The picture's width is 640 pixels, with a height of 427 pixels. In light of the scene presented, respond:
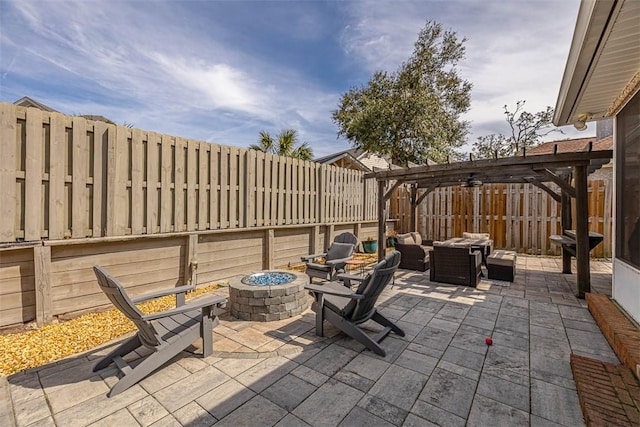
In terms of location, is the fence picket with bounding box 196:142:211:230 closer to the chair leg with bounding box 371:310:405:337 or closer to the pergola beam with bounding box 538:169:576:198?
the chair leg with bounding box 371:310:405:337

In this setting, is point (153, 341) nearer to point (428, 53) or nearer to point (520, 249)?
point (520, 249)

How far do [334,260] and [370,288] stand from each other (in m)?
2.42

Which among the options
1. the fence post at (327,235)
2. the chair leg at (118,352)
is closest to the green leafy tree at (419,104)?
the fence post at (327,235)

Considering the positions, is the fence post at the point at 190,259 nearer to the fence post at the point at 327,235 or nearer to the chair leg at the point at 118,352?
the chair leg at the point at 118,352

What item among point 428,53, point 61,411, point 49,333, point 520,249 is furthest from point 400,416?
point 428,53

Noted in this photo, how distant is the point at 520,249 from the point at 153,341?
10766mm

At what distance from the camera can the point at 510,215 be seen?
9.39 meters

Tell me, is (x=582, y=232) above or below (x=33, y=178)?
below

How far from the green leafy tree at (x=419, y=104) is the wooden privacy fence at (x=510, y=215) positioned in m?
4.64

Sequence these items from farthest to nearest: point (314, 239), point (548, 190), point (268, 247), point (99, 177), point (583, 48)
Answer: point (314, 239), point (548, 190), point (268, 247), point (99, 177), point (583, 48)

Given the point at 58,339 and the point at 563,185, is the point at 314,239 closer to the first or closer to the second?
the point at 58,339

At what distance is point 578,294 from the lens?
187 inches

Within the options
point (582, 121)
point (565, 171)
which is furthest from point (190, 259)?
point (565, 171)

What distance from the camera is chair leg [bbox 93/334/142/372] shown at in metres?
2.53
